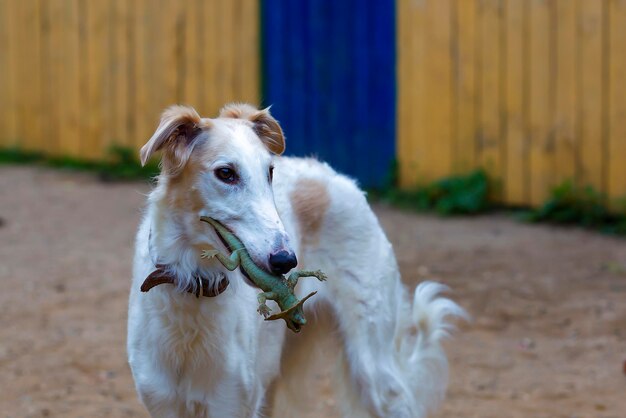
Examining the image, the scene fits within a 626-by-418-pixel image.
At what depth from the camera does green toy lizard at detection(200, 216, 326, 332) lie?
3.28 meters

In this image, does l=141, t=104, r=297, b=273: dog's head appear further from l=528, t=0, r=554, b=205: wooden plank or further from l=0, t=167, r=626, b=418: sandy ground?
l=528, t=0, r=554, b=205: wooden plank

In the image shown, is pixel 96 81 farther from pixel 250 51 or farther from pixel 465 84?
pixel 465 84

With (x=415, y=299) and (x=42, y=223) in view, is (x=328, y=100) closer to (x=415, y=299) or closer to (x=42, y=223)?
(x=42, y=223)

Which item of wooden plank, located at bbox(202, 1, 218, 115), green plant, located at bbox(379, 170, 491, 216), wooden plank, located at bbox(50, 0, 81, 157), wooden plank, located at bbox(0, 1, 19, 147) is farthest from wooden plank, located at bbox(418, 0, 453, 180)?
wooden plank, located at bbox(0, 1, 19, 147)

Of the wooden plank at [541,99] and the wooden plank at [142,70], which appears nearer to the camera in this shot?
the wooden plank at [541,99]

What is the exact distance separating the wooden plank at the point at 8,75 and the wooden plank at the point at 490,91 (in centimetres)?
582

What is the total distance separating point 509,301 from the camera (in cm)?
686

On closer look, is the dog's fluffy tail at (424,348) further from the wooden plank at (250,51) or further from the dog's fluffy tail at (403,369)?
the wooden plank at (250,51)

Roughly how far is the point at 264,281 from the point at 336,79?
22.4ft

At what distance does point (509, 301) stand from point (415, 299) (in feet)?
6.62

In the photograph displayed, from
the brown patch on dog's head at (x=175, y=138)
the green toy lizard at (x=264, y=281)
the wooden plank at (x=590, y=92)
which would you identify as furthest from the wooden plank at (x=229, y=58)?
the green toy lizard at (x=264, y=281)

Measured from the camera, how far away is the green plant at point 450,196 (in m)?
9.03

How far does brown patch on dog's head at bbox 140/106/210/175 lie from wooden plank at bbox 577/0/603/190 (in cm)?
542

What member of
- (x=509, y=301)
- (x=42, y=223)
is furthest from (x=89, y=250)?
(x=509, y=301)
